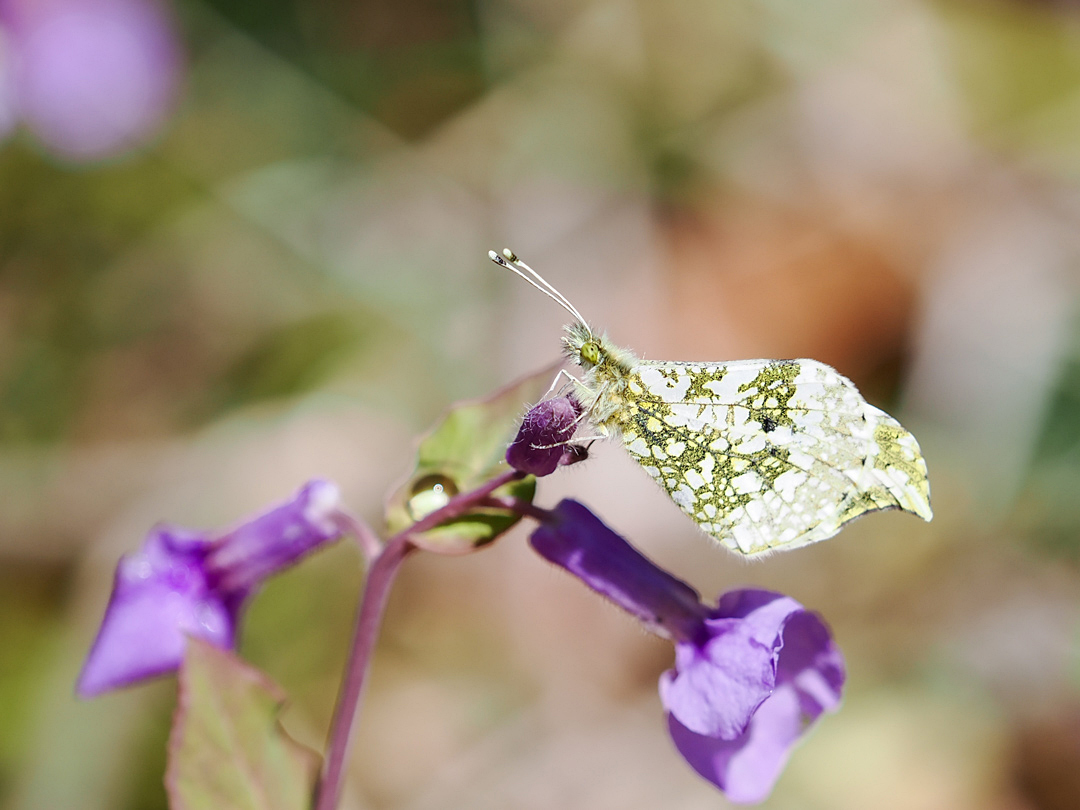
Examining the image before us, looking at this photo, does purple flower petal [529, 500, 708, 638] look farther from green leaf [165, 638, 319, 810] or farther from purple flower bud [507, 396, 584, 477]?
green leaf [165, 638, 319, 810]

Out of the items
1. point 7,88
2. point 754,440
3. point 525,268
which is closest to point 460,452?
point 525,268

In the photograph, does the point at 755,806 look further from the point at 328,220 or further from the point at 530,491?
the point at 328,220

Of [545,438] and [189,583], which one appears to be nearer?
[545,438]

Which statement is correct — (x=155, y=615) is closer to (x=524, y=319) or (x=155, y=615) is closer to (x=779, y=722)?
(x=779, y=722)

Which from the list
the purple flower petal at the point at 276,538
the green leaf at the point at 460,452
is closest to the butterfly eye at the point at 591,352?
the green leaf at the point at 460,452

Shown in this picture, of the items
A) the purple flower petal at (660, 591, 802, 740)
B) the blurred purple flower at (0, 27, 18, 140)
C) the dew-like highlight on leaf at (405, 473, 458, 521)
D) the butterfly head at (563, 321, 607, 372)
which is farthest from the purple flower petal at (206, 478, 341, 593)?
the blurred purple flower at (0, 27, 18, 140)

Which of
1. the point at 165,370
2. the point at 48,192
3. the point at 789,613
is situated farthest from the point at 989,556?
the point at 48,192
